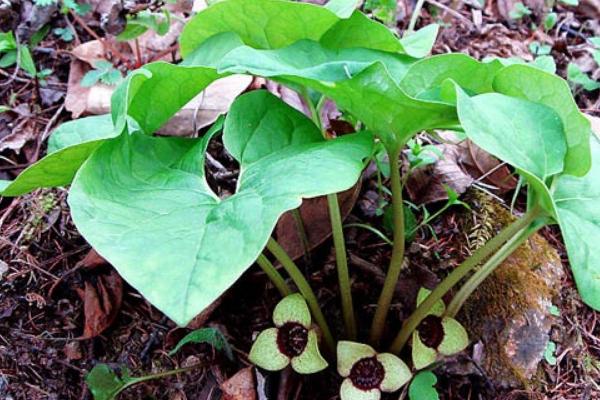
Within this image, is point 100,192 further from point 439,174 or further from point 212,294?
point 439,174

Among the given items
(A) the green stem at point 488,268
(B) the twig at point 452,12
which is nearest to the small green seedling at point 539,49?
Answer: (B) the twig at point 452,12

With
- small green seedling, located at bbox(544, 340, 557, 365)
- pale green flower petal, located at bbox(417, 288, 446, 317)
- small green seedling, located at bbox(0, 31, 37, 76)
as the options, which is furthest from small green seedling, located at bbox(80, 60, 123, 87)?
small green seedling, located at bbox(544, 340, 557, 365)

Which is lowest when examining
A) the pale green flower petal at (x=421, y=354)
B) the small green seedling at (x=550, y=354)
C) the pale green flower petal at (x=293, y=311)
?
the small green seedling at (x=550, y=354)

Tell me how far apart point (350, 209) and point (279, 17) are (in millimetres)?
440

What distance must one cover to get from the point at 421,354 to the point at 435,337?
1.9 inches

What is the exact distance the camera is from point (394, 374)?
1116 mm

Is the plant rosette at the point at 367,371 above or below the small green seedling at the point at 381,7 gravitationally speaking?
below

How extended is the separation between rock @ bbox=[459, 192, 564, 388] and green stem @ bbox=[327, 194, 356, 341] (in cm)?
24

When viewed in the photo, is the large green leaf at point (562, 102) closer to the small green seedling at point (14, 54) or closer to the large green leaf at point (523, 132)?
the large green leaf at point (523, 132)

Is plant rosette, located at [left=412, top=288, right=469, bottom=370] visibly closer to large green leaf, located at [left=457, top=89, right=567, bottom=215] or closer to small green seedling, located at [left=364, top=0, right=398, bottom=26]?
large green leaf, located at [left=457, top=89, right=567, bottom=215]

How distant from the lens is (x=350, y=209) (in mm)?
1349

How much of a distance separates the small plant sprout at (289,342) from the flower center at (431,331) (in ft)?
0.62

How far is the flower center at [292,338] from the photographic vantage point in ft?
3.75

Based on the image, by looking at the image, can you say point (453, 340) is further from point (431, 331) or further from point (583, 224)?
point (583, 224)
